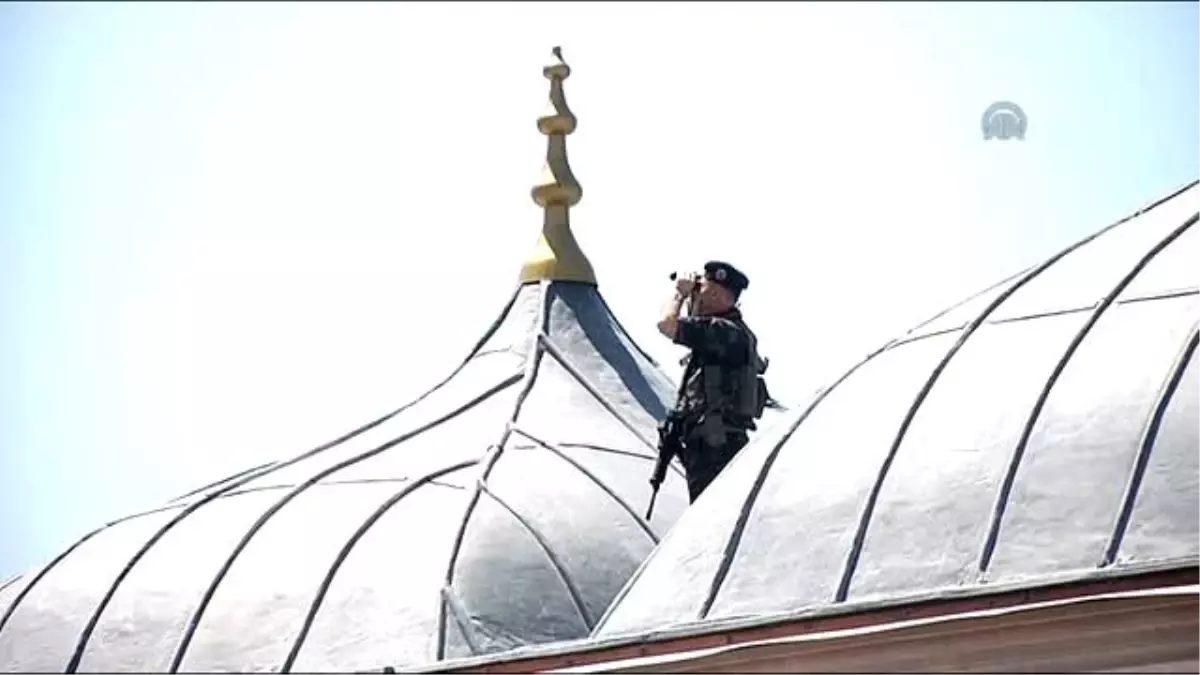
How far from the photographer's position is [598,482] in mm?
25641

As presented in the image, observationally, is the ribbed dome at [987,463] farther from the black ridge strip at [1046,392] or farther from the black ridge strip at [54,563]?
the black ridge strip at [54,563]

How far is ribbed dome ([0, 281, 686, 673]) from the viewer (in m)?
23.8

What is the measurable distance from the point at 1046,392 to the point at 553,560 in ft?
18.2

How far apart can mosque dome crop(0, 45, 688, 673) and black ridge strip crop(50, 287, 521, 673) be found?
Answer: 2cm

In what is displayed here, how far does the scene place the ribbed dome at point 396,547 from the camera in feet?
78.0

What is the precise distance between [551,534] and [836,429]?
4.15 metres

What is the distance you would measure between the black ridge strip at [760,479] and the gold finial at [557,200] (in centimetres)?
718

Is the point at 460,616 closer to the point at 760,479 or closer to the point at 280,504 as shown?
the point at 280,504

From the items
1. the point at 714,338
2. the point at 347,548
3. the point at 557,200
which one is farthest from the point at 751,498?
the point at 557,200

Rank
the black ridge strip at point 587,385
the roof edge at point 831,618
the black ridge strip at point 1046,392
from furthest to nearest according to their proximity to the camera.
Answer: the black ridge strip at point 587,385, the black ridge strip at point 1046,392, the roof edge at point 831,618

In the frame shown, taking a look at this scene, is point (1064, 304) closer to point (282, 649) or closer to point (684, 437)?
point (684, 437)

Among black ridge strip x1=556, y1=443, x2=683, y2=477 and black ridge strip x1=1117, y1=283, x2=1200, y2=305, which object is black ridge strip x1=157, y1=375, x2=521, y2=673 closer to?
black ridge strip x1=556, y1=443, x2=683, y2=477

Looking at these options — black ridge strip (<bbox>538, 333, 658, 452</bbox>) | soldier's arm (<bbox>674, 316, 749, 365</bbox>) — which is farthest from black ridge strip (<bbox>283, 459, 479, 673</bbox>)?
soldier's arm (<bbox>674, 316, 749, 365</bbox>)

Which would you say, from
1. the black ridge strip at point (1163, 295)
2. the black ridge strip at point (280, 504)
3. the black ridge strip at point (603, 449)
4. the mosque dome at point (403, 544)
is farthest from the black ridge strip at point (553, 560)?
the black ridge strip at point (1163, 295)
